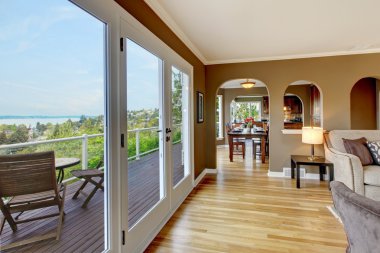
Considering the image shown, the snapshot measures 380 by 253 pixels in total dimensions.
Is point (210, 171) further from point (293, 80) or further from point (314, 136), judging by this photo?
point (293, 80)

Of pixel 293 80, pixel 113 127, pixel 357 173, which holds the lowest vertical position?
pixel 357 173

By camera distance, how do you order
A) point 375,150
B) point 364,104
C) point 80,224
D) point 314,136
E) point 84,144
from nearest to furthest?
point 84,144, point 80,224, point 375,150, point 314,136, point 364,104

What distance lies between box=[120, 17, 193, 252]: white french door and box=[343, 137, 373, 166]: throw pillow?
2.53 m

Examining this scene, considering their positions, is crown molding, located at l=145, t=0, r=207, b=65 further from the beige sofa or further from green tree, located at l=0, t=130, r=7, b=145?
the beige sofa

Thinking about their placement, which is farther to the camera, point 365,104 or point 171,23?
point 365,104

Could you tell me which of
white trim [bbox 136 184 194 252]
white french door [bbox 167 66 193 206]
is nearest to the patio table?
white trim [bbox 136 184 194 252]

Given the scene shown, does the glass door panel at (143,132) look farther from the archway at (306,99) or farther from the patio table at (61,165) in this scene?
the archway at (306,99)

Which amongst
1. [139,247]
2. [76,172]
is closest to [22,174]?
[76,172]

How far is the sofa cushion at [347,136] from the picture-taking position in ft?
11.6

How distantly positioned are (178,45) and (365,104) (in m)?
5.21

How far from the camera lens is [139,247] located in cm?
200

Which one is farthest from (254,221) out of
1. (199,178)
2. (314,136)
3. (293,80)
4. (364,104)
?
(364,104)

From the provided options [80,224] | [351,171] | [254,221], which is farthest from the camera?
[351,171]

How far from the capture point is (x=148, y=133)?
2393 millimetres
